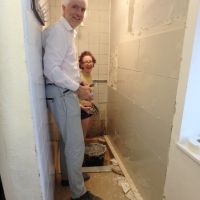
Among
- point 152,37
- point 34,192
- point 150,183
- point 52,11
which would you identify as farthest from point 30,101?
point 52,11

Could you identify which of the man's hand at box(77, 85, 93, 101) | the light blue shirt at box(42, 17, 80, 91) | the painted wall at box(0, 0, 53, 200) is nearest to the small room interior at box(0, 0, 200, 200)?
the painted wall at box(0, 0, 53, 200)

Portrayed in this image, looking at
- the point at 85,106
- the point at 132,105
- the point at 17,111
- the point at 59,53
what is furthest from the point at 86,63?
the point at 17,111

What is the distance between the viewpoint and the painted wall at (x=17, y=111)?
1.90ft

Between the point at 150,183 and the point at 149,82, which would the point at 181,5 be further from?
the point at 150,183

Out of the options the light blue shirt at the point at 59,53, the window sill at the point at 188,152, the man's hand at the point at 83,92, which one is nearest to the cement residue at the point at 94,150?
the man's hand at the point at 83,92

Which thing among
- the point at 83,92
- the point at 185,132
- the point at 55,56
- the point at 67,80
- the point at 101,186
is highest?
the point at 55,56

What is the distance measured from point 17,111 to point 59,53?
0.70 metres

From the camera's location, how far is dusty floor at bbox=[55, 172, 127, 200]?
1639mm

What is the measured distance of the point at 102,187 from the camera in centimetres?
176

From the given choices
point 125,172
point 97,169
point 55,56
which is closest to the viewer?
point 55,56

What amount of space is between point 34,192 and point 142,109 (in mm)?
989

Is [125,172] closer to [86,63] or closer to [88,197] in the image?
[88,197]

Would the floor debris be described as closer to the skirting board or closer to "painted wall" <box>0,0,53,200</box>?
the skirting board

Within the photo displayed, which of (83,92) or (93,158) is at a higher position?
(83,92)
